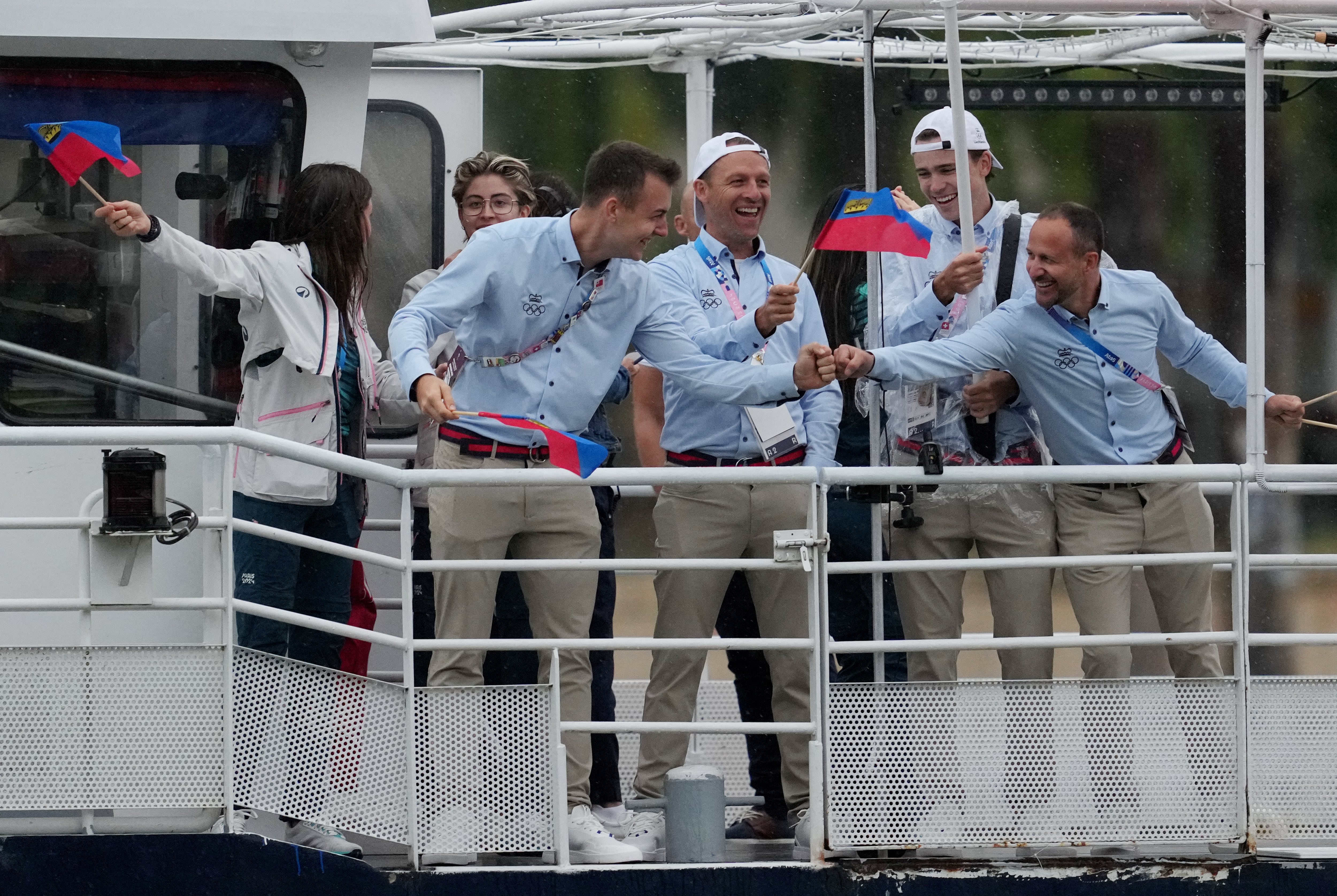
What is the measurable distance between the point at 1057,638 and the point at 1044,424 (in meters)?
0.74

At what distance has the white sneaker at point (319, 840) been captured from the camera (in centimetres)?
495

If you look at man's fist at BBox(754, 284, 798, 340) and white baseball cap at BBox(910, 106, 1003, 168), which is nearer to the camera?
man's fist at BBox(754, 284, 798, 340)

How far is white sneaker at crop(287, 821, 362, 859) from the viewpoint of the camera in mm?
4945

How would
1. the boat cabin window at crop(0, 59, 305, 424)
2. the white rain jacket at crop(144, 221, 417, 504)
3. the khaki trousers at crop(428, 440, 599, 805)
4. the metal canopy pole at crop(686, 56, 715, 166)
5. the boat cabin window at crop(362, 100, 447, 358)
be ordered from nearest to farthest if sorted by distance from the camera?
1. the khaki trousers at crop(428, 440, 599, 805)
2. the white rain jacket at crop(144, 221, 417, 504)
3. the boat cabin window at crop(0, 59, 305, 424)
4. the boat cabin window at crop(362, 100, 447, 358)
5. the metal canopy pole at crop(686, 56, 715, 166)

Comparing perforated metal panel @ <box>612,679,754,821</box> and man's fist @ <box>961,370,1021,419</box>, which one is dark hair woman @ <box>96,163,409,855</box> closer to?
perforated metal panel @ <box>612,679,754,821</box>

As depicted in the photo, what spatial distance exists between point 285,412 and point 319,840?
48.1 inches

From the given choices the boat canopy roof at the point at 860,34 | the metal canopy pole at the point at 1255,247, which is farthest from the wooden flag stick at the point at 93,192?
the metal canopy pole at the point at 1255,247

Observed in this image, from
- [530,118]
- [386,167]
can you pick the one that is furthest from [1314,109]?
[386,167]

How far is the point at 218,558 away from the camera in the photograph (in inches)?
184

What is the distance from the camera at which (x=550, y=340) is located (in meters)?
5.12

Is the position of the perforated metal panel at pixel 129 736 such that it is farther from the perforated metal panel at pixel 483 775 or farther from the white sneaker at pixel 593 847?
the white sneaker at pixel 593 847

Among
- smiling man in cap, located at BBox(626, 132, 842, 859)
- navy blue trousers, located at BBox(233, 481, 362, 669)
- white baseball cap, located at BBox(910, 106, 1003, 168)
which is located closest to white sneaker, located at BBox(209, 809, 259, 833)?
navy blue trousers, located at BBox(233, 481, 362, 669)

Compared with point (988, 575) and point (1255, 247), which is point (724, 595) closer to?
point (988, 575)

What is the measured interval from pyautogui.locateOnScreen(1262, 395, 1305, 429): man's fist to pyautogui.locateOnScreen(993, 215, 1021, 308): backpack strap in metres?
0.84
